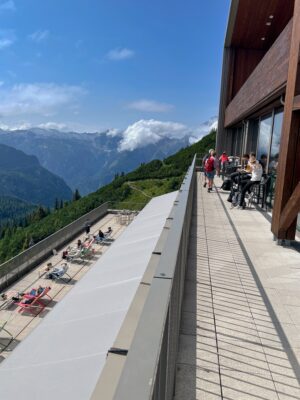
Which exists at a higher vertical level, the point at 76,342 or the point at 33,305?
the point at 76,342

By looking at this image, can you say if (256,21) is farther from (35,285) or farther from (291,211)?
(35,285)

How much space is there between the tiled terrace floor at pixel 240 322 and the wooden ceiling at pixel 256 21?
11334 mm

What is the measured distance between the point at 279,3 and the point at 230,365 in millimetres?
14703

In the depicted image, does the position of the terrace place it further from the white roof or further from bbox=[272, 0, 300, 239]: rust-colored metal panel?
bbox=[272, 0, 300, 239]: rust-colored metal panel

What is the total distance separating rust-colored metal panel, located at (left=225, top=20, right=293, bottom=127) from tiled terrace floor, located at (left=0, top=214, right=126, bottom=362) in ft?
26.3

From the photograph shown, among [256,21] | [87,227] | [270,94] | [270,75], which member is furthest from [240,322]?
[87,227]

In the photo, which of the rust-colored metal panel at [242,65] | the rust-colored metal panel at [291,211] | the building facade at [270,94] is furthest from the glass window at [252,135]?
the rust-colored metal panel at [291,211]

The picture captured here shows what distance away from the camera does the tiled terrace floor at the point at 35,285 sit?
15.3 meters

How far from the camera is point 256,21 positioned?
16.6 m

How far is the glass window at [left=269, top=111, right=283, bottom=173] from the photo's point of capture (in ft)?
33.7

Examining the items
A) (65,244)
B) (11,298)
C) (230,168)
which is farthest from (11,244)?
(230,168)

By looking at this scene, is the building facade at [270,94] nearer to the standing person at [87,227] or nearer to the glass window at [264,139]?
the glass window at [264,139]

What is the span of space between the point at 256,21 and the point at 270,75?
8729 millimetres

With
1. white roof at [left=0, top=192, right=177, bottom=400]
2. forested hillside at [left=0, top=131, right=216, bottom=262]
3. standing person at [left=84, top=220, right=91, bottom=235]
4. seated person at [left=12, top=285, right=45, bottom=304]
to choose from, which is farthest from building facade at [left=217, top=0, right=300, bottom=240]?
forested hillside at [left=0, top=131, right=216, bottom=262]
